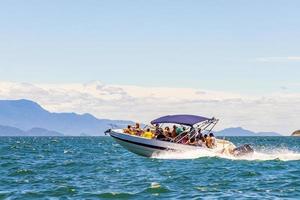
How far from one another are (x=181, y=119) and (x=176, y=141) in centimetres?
211

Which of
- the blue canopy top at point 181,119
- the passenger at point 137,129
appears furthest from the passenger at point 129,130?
the blue canopy top at point 181,119

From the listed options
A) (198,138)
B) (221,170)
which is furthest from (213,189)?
(198,138)

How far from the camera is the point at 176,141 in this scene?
41.0 meters

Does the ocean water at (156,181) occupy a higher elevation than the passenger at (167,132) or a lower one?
lower

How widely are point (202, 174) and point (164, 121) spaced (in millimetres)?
12840

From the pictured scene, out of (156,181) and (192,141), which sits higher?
(192,141)

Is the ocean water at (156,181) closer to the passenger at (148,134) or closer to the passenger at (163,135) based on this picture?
the passenger at (163,135)

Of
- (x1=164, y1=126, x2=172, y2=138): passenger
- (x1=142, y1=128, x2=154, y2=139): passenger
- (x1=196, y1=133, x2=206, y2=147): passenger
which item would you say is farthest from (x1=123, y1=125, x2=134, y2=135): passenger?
(x1=196, y1=133, x2=206, y2=147): passenger

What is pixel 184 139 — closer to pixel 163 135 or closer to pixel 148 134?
pixel 163 135

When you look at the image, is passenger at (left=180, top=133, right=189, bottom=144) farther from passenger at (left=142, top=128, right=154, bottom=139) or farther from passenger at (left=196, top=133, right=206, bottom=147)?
passenger at (left=142, top=128, right=154, bottom=139)

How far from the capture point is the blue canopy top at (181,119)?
41.8 meters

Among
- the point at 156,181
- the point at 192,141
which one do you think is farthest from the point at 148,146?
the point at 156,181

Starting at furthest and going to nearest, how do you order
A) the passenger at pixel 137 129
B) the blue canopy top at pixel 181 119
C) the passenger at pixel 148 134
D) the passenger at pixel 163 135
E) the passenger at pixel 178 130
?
1. the passenger at pixel 137 129
2. the blue canopy top at pixel 181 119
3. the passenger at pixel 148 134
4. the passenger at pixel 178 130
5. the passenger at pixel 163 135

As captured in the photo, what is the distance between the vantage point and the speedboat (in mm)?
40800
